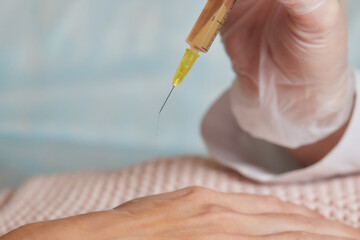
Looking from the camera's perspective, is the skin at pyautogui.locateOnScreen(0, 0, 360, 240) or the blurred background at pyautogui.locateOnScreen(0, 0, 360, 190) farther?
the blurred background at pyautogui.locateOnScreen(0, 0, 360, 190)

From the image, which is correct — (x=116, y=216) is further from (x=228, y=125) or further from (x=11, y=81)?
(x=11, y=81)

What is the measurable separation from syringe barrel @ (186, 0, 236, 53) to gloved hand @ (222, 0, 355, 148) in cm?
20

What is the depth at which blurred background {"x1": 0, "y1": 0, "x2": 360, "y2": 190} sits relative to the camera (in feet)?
6.79

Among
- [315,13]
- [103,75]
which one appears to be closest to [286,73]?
[315,13]

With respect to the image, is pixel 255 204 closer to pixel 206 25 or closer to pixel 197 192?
pixel 197 192

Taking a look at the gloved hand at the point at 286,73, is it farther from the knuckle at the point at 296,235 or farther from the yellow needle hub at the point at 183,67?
the knuckle at the point at 296,235

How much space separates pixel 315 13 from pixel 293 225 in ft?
1.28

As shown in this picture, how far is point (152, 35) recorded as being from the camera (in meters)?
2.23

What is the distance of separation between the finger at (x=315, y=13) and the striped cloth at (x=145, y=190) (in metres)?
0.34

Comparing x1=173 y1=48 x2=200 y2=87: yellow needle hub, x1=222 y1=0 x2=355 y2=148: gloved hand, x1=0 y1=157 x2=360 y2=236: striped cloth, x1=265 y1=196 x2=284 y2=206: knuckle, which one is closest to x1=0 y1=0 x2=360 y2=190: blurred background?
x1=0 y1=157 x2=360 y2=236: striped cloth

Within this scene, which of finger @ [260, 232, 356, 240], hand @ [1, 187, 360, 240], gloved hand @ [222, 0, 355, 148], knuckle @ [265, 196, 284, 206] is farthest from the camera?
gloved hand @ [222, 0, 355, 148]

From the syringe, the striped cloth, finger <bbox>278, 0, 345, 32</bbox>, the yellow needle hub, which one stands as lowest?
the striped cloth

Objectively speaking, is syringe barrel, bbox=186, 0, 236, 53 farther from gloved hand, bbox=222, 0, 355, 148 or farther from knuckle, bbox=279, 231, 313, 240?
knuckle, bbox=279, 231, 313, 240

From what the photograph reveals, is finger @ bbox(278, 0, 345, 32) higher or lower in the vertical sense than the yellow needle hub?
higher
